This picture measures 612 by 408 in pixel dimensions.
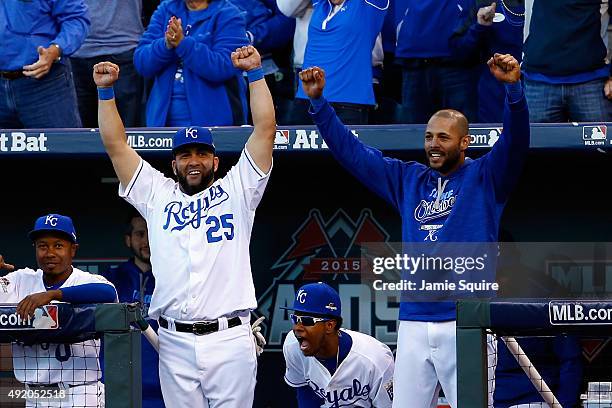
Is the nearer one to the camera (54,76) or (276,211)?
(54,76)

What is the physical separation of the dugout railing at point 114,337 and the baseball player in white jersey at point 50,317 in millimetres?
96

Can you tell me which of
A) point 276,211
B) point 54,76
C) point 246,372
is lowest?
point 246,372

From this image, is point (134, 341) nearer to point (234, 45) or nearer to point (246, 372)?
point (246, 372)

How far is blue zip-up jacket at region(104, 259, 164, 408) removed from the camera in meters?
7.10

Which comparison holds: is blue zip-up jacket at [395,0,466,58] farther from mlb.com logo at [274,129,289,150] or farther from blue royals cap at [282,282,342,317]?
blue royals cap at [282,282,342,317]

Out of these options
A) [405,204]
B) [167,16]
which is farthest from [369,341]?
[167,16]

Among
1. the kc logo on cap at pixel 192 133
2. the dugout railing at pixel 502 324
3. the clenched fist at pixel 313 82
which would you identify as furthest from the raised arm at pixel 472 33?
the dugout railing at pixel 502 324

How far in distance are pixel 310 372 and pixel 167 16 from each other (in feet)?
7.10

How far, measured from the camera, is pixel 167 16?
7.41 meters

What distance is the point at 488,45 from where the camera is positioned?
7.50 meters

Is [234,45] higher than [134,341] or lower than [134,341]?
higher

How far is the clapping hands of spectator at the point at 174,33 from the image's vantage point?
708cm

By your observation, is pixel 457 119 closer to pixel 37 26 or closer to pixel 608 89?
pixel 608 89

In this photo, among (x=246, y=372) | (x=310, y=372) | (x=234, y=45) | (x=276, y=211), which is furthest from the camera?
(x=276, y=211)
